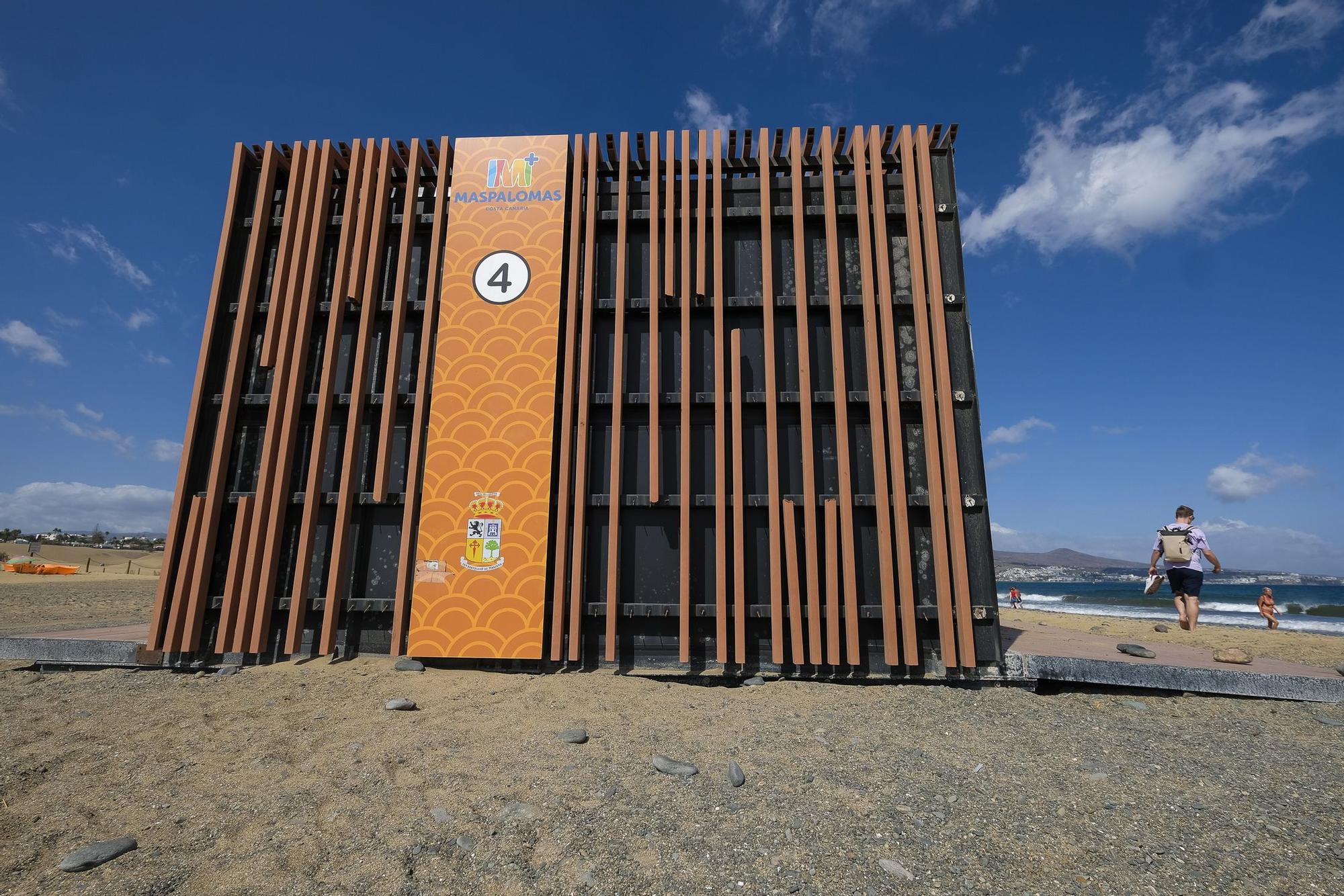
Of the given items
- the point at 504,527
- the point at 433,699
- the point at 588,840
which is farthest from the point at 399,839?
the point at 504,527

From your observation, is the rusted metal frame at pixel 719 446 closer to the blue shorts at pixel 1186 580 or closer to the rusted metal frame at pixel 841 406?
the rusted metal frame at pixel 841 406

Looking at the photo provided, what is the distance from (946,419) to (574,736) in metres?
4.55

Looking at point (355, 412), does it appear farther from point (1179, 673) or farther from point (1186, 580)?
point (1186, 580)

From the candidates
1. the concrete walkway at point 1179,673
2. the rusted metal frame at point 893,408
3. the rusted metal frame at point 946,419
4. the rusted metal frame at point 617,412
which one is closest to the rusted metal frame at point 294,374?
the rusted metal frame at point 617,412

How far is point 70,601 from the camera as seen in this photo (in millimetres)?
15672

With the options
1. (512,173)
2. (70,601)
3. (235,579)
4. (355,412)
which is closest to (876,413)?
(512,173)

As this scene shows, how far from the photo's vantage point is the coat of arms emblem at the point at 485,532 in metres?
5.95

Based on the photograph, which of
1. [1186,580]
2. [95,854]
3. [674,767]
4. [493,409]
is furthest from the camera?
[1186,580]

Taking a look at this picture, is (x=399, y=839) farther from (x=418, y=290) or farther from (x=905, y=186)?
(x=905, y=186)

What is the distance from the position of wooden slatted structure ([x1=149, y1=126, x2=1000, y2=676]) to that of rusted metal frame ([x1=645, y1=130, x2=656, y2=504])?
1.7 inches

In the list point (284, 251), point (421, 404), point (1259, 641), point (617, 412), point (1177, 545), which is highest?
point (284, 251)

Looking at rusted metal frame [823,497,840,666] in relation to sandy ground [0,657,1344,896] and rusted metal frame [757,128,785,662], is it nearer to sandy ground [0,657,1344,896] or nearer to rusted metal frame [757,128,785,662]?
rusted metal frame [757,128,785,662]

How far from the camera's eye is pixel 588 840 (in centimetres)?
263

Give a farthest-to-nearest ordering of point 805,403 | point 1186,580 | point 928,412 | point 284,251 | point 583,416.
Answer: point 1186,580
point 284,251
point 583,416
point 805,403
point 928,412
